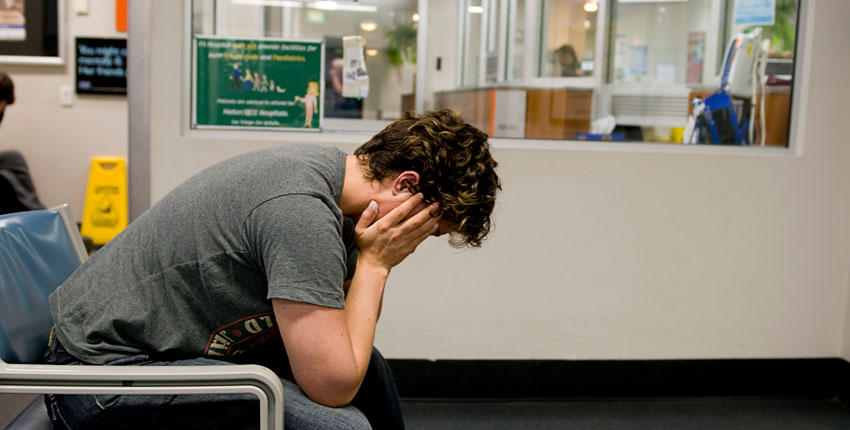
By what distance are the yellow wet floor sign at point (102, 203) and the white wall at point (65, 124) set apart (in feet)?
0.65

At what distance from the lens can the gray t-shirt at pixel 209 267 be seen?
41.1 inches

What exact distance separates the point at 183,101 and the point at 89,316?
4.70ft

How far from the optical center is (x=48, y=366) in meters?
1.03

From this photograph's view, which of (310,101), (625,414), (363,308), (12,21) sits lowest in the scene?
(625,414)

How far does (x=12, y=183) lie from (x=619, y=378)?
2966mm

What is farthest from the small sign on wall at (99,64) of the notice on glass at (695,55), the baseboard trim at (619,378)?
the notice on glass at (695,55)

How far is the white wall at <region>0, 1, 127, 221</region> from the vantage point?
486 centimetres

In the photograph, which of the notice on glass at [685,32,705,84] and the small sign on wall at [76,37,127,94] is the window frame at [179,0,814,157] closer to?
the notice on glass at [685,32,705,84]

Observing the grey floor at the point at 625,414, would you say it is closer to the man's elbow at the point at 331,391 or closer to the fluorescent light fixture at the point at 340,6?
the man's elbow at the point at 331,391

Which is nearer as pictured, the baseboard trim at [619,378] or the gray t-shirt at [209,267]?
the gray t-shirt at [209,267]

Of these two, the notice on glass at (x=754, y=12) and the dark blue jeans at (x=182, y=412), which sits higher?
the notice on glass at (x=754, y=12)

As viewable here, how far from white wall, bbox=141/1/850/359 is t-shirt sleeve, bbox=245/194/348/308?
143 cm

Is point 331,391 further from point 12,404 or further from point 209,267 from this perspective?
point 12,404

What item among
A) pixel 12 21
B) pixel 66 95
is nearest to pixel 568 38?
pixel 66 95
